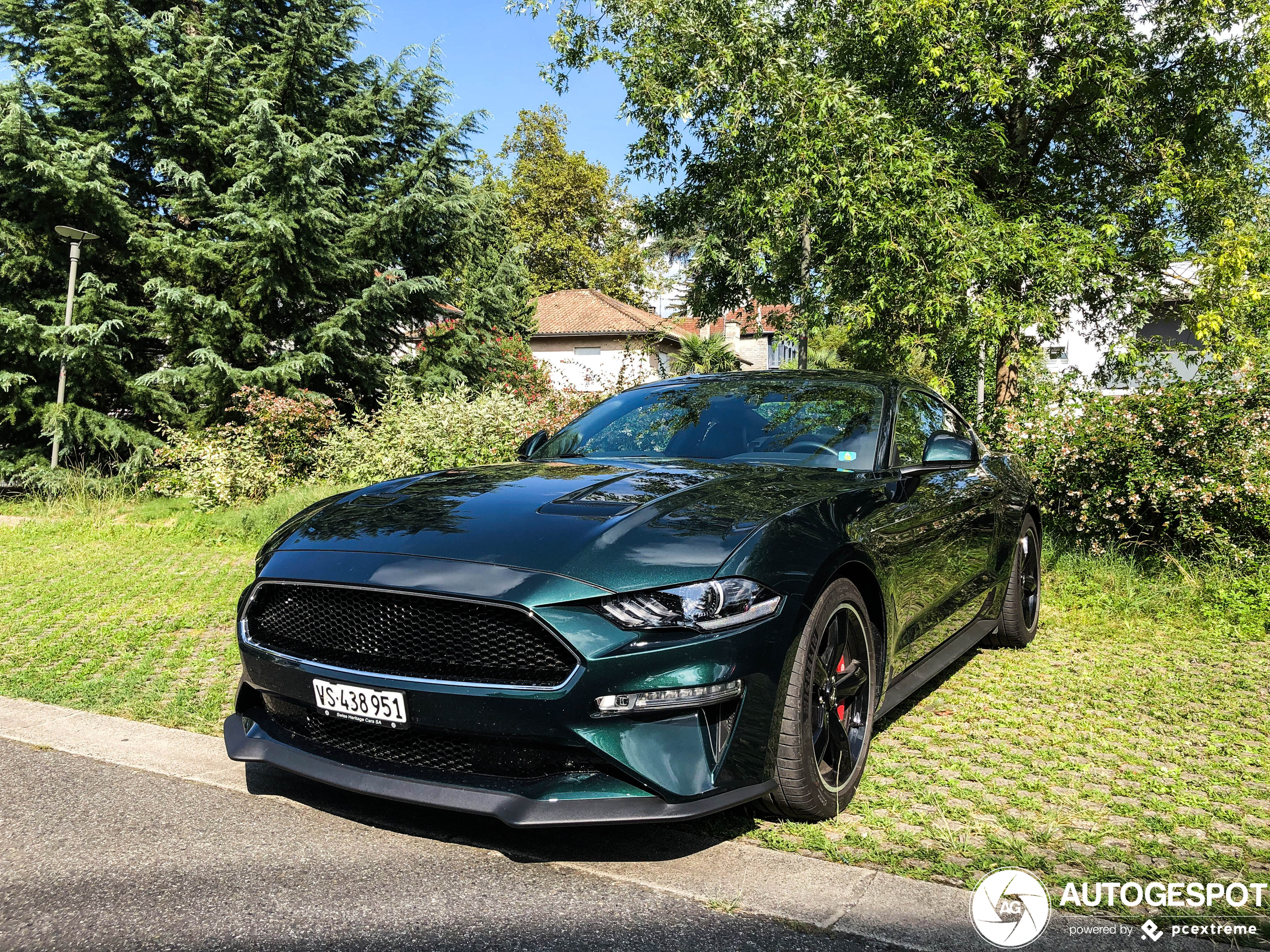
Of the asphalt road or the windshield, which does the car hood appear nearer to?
the windshield

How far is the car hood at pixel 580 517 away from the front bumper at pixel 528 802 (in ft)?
1.92

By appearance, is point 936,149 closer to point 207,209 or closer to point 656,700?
point 656,700

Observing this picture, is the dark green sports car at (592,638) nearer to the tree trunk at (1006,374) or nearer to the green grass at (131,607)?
the green grass at (131,607)

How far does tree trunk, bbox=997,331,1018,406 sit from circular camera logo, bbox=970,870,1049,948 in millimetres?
7850

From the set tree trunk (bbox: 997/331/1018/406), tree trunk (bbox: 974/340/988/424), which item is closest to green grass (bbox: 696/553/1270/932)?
tree trunk (bbox: 974/340/988/424)

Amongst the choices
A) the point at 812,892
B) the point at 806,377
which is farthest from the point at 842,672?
the point at 806,377

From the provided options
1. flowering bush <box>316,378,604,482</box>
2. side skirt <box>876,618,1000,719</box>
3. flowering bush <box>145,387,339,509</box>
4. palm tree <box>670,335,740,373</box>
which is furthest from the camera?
palm tree <box>670,335,740,373</box>

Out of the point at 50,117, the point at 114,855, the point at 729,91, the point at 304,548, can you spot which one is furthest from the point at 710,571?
the point at 50,117

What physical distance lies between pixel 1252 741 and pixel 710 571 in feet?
9.15

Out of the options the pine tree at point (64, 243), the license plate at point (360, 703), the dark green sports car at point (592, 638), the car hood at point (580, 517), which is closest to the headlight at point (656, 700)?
the dark green sports car at point (592, 638)

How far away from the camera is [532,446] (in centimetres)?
467

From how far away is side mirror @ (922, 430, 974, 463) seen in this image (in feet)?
12.8

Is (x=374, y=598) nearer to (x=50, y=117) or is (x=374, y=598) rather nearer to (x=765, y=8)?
(x=765, y=8)

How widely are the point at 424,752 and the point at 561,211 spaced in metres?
45.3
